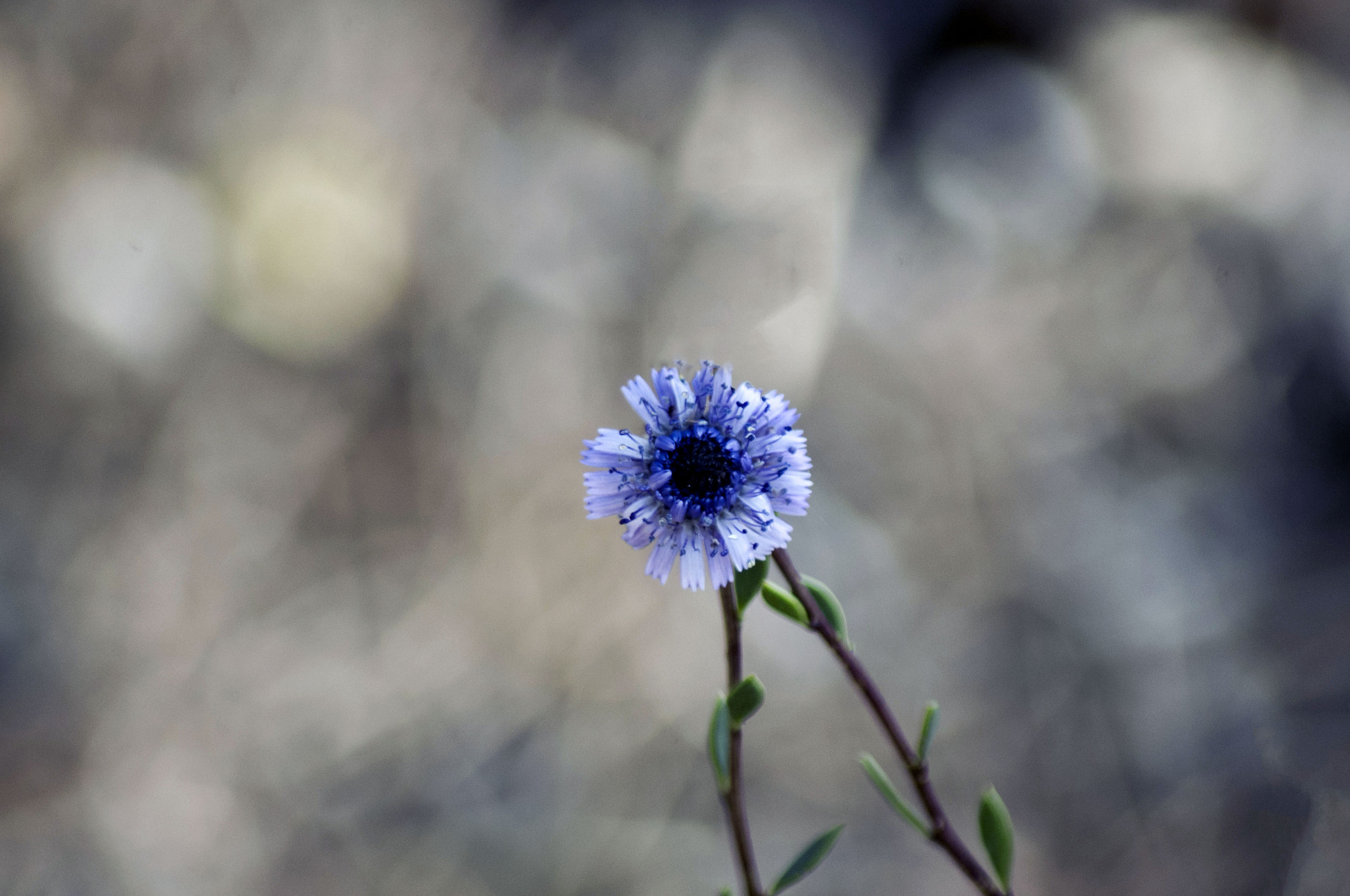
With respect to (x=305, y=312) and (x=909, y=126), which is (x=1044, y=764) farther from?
(x=305, y=312)

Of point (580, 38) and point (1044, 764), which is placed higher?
point (580, 38)

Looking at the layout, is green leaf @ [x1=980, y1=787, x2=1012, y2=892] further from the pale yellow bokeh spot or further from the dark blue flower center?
the pale yellow bokeh spot

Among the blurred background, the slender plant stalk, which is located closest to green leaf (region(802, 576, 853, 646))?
the slender plant stalk

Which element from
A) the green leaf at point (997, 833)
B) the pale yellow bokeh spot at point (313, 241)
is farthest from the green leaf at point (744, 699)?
the pale yellow bokeh spot at point (313, 241)

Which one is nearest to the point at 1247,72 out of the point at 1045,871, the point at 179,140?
the point at 1045,871

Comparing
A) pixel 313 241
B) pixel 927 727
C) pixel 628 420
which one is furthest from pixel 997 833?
pixel 313 241

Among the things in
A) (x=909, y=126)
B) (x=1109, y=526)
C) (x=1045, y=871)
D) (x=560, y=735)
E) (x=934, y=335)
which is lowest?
(x=1045, y=871)
